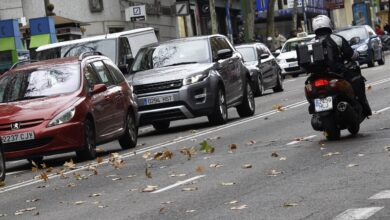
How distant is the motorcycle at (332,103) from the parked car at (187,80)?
5.62 metres

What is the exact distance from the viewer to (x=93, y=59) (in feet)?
60.1

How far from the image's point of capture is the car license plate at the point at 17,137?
625 inches

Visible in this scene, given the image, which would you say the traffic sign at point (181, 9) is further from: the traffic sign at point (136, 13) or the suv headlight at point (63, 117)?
the suv headlight at point (63, 117)

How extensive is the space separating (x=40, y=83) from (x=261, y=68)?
16797mm

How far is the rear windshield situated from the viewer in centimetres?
2478

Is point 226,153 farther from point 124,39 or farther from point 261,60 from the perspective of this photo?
point 261,60

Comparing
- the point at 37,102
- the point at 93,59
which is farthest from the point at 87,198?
the point at 93,59

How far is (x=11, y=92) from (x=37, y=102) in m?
0.90

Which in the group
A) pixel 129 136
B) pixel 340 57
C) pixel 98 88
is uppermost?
pixel 340 57

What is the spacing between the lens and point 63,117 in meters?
16.1

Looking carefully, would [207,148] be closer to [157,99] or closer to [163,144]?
[163,144]

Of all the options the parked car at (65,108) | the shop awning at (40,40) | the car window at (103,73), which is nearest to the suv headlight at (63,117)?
the parked car at (65,108)

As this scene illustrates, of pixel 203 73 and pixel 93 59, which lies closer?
pixel 93 59

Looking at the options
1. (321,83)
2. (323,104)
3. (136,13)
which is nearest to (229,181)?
(323,104)
